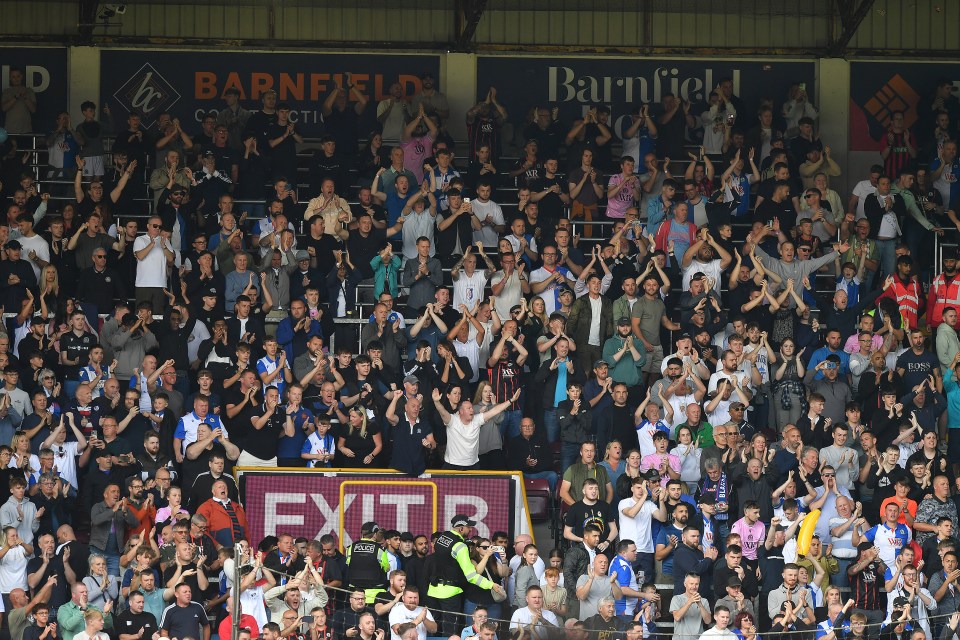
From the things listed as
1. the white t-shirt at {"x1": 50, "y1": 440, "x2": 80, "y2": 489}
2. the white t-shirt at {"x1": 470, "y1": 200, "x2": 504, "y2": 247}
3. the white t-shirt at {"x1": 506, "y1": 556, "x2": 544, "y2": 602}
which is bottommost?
the white t-shirt at {"x1": 506, "y1": 556, "x2": 544, "y2": 602}

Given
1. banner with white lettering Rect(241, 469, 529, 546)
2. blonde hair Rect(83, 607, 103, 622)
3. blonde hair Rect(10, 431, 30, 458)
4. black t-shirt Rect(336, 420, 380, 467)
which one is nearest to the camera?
blonde hair Rect(83, 607, 103, 622)

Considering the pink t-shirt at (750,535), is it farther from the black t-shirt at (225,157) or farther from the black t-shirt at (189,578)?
the black t-shirt at (225,157)

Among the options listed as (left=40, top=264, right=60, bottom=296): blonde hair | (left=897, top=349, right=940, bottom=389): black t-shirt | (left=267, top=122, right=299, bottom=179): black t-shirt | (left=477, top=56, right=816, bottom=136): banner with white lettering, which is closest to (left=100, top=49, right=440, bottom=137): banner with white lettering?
(left=477, top=56, right=816, bottom=136): banner with white lettering

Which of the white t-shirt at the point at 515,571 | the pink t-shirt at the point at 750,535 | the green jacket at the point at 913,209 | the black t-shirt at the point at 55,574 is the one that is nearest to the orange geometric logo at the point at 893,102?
the green jacket at the point at 913,209

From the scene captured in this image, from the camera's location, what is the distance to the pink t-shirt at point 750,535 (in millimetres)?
19047

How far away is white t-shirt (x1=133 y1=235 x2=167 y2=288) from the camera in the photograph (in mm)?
22281

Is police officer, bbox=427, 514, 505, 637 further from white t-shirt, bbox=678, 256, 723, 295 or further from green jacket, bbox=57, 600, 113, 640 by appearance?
white t-shirt, bbox=678, 256, 723, 295

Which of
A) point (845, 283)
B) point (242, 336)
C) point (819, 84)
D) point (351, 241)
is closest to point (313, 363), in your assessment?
point (242, 336)

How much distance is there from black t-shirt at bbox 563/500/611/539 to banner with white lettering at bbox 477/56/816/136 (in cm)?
984

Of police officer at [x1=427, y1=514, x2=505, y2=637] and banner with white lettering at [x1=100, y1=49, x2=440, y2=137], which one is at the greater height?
banner with white lettering at [x1=100, y1=49, x2=440, y2=137]

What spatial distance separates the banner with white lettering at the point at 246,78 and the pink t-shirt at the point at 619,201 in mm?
4250

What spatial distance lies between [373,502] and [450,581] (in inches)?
76.9

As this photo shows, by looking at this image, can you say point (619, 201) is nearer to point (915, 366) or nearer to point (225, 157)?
point (915, 366)

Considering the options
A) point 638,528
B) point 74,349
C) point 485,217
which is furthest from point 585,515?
point 74,349
